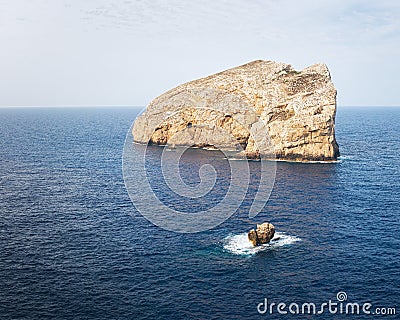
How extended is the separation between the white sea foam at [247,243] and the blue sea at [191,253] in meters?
0.21

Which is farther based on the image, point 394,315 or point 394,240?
point 394,240

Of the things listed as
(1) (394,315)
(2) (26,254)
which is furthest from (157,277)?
(1) (394,315)

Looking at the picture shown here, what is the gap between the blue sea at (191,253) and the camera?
61.6 meters

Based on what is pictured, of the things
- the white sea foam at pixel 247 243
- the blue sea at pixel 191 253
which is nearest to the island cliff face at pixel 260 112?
the blue sea at pixel 191 253

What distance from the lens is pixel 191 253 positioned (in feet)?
257

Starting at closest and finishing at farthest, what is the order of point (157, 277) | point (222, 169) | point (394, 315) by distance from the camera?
point (394, 315)
point (157, 277)
point (222, 169)

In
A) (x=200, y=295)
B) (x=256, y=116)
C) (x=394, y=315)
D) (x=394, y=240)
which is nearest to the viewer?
(x=394, y=315)

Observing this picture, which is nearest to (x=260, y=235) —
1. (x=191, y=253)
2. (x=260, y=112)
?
(x=191, y=253)

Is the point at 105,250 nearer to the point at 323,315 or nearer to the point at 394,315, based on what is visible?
the point at 323,315

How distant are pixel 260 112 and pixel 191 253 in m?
103

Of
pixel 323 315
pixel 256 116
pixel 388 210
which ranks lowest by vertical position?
pixel 323 315

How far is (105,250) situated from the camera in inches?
3098

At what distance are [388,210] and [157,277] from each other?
202 ft

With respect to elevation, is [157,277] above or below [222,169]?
below
